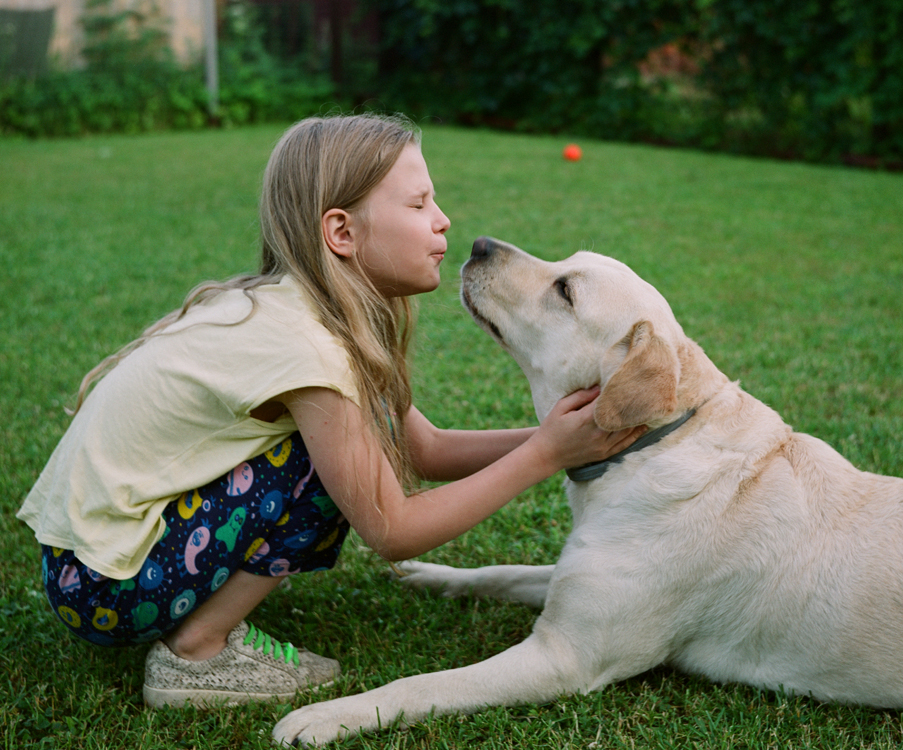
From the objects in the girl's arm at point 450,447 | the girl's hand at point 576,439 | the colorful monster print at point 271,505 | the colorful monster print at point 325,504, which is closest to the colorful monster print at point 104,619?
the colorful monster print at point 271,505

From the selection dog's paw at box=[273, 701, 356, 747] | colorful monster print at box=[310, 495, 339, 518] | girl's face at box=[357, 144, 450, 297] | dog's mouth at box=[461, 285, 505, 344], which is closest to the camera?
dog's paw at box=[273, 701, 356, 747]

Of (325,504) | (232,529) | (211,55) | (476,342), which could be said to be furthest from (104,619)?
(211,55)

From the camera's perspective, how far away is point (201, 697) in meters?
2.39

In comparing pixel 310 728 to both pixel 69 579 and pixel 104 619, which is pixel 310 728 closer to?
pixel 104 619

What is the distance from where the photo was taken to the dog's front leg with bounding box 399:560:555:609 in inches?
110

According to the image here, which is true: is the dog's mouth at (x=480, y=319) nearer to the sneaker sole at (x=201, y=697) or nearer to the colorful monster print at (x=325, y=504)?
the colorful monster print at (x=325, y=504)

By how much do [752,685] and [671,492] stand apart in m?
0.57

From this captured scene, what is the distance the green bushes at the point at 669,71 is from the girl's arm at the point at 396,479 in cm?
1101

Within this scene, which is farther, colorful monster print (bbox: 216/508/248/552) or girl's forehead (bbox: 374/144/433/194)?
girl's forehead (bbox: 374/144/433/194)

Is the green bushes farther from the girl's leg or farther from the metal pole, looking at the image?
the girl's leg

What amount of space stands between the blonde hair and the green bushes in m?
10.9

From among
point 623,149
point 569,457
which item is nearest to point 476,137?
point 623,149

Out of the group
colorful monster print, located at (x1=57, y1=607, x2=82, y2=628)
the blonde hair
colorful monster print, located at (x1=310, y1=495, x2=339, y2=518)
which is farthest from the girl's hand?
colorful monster print, located at (x1=57, y1=607, x2=82, y2=628)

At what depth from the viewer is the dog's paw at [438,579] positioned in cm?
291
